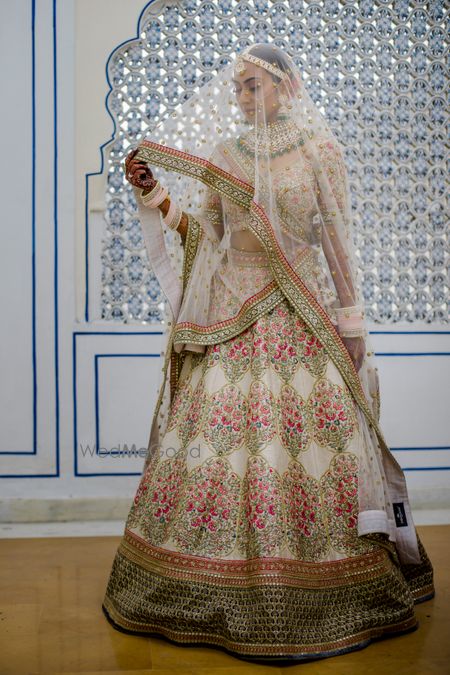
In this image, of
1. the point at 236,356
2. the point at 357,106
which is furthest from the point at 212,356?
the point at 357,106

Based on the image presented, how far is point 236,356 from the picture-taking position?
6.91ft

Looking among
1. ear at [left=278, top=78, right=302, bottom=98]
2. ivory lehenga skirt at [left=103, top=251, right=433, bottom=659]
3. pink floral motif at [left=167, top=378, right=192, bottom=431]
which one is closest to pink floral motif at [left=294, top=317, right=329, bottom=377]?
ivory lehenga skirt at [left=103, top=251, right=433, bottom=659]

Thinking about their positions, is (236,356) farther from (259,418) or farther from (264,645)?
(264,645)

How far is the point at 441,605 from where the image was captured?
2242 millimetres

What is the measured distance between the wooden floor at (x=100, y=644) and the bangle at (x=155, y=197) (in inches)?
46.9

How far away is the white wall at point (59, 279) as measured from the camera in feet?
11.4

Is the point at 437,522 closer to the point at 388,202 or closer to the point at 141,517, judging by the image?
the point at 388,202

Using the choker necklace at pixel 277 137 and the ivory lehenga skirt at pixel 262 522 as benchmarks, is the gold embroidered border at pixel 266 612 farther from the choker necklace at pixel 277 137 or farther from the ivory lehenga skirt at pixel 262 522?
the choker necklace at pixel 277 137

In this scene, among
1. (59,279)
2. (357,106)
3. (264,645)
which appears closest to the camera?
(264,645)

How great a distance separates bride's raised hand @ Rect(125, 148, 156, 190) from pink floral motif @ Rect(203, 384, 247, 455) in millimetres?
626

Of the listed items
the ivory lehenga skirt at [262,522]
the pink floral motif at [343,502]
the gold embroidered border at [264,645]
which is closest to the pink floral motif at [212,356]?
the ivory lehenga skirt at [262,522]

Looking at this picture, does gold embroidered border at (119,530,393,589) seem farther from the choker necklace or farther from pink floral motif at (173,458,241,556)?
the choker necklace

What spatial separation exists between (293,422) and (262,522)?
289 mm

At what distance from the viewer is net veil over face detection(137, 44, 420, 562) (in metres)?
2.11
